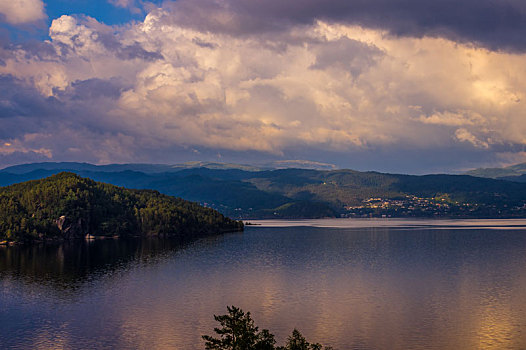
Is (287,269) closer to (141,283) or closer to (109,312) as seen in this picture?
(141,283)

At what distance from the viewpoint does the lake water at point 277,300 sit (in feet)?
247

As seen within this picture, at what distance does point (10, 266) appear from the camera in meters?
156

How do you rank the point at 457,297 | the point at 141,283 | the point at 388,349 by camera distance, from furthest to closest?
the point at 141,283, the point at 457,297, the point at 388,349

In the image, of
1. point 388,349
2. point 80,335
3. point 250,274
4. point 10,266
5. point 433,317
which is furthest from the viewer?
point 10,266

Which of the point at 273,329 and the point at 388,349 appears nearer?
the point at 388,349

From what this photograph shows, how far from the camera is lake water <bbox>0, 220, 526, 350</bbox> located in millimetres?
75188

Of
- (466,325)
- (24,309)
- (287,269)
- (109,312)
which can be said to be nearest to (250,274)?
(287,269)

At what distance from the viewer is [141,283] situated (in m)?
123

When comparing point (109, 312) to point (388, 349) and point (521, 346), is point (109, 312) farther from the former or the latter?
point (521, 346)

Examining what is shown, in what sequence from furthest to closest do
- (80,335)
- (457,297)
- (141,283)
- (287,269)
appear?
1. (287,269)
2. (141,283)
3. (457,297)
4. (80,335)

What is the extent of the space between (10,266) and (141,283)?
58020 mm

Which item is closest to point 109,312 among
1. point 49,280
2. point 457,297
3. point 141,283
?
point 141,283

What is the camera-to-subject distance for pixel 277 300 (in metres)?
99.8

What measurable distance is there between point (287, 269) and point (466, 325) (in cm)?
6826
